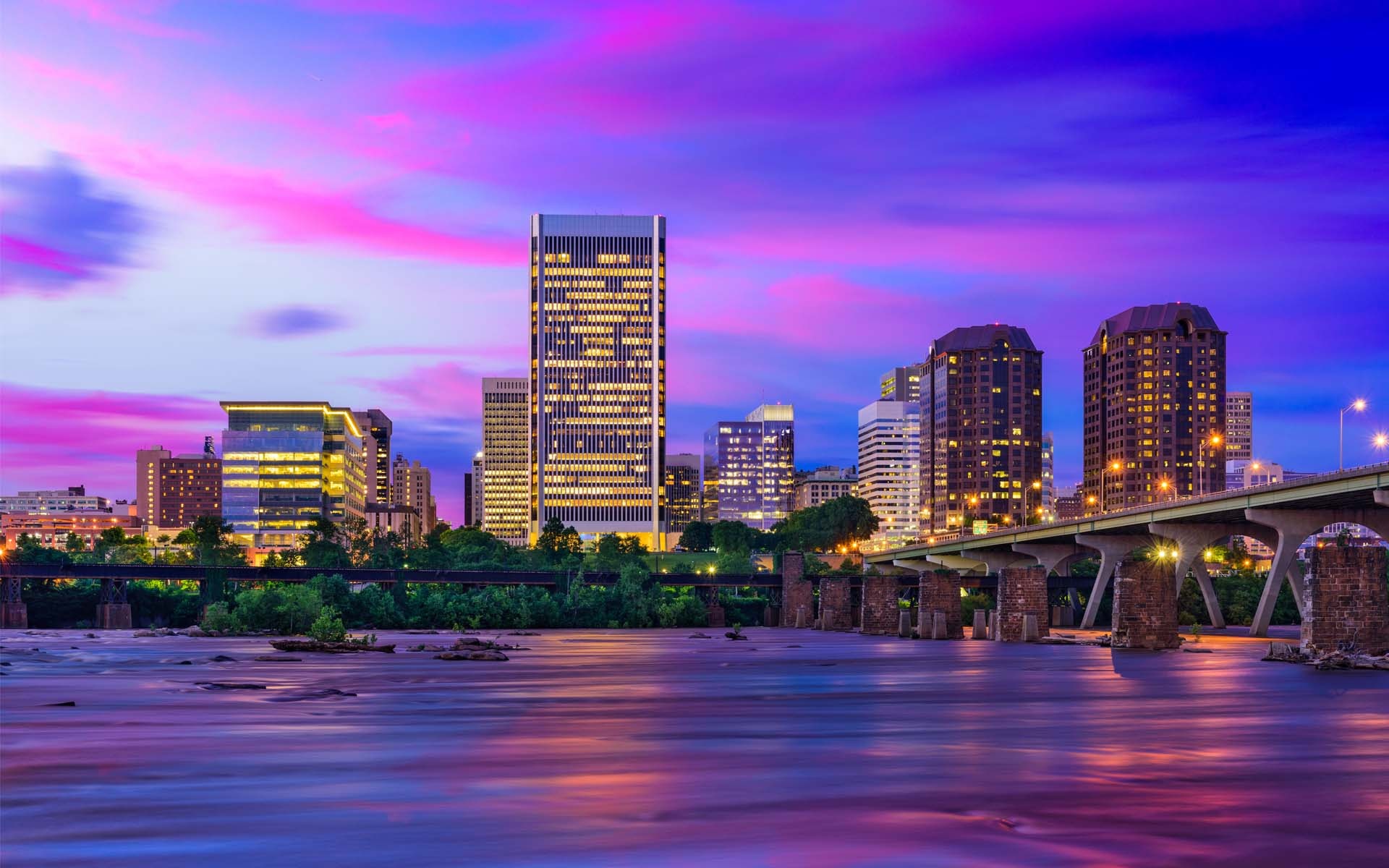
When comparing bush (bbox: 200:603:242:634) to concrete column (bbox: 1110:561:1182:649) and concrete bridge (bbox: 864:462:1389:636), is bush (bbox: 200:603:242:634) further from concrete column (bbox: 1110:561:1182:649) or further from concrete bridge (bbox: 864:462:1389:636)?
concrete column (bbox: 1110:561:1182:649)

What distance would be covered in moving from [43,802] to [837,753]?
18.4 metres

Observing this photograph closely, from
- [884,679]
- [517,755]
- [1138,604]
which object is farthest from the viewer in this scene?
[1138,604]

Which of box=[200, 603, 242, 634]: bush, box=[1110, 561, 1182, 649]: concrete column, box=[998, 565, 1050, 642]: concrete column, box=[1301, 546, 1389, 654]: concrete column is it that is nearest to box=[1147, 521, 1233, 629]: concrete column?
box=[998, 565, 1050, 642]: concrete column

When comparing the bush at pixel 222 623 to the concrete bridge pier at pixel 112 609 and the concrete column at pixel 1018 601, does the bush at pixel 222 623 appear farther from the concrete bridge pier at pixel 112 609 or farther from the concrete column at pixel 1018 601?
the concrete column at pixel 1018 601

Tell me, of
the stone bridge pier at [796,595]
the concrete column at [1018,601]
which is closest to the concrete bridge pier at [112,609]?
the stone bridge pier at [796,595]

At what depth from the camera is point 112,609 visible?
162 m

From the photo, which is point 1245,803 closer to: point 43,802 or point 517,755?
point 517,755

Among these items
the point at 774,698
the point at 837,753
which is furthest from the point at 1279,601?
the point at 837,753

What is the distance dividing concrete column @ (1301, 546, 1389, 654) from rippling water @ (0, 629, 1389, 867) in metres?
12.2

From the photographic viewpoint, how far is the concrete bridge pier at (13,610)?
158 metres

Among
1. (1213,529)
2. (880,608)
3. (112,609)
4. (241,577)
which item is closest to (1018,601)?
(1213,529)

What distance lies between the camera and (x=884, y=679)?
69438 millimetres

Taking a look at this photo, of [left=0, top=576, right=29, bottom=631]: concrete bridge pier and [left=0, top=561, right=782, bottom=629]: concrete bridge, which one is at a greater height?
[left=0, top=561, right=782, bottom=629]: concrete bridge

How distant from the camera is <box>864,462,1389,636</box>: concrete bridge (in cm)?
10181
